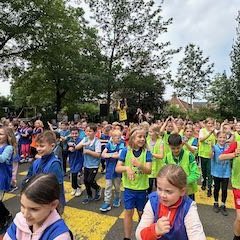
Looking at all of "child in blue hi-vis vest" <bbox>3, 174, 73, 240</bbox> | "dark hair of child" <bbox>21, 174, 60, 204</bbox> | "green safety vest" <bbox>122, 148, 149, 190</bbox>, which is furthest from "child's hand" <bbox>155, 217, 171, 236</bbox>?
"green safety vest" <bbox>122, 148, 149, 190</bbox>

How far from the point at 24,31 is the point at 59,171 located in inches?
644

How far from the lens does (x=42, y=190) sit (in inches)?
73.5

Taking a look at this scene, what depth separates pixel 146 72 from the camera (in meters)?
24.4

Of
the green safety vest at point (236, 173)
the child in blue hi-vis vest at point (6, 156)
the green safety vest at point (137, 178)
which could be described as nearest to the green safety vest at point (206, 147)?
the green safety vest at point (236, 173)

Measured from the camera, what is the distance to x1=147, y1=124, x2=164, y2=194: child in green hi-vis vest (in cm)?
580

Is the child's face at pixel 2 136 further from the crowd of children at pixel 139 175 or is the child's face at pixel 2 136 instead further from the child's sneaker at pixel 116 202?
the child's sneaker at pixel 116 202

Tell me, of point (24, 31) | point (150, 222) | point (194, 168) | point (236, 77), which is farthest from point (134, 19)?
point (150, 222)

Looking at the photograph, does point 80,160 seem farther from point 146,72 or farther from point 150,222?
point 146,72

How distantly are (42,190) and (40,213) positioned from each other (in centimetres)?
14

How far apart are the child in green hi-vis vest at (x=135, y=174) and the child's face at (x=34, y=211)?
2.30 m

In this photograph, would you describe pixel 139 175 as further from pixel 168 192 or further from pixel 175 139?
pixel 168 192

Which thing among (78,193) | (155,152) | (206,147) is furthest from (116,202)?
(206,147)

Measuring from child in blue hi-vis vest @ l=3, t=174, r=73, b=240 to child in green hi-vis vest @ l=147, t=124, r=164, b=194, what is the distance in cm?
385

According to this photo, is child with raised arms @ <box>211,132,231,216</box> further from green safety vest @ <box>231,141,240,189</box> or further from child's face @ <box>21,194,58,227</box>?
child's face @ <box>21,194,58,227</box>
